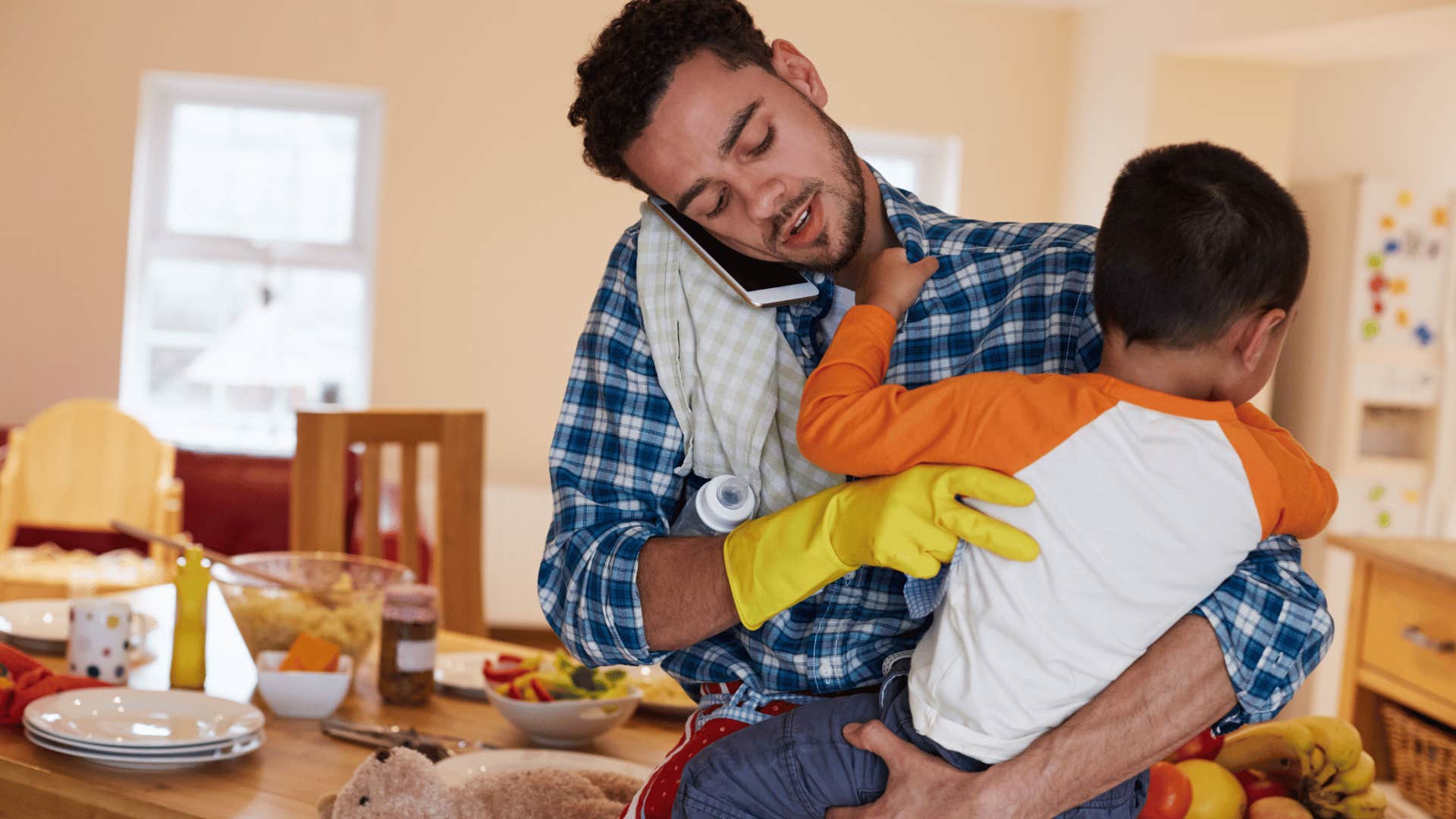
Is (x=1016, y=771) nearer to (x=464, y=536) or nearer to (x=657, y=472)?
(x=657, y=472)

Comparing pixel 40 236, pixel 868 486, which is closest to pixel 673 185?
pixel 868 486

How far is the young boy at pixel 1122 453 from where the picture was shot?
3.03ft

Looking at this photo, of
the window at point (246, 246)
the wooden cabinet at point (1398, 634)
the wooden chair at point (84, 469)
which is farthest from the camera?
the window at point (246, 246)

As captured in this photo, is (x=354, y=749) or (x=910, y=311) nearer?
(x=910, y=311)

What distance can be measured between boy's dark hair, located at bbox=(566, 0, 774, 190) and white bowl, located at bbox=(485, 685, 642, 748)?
0.66 meters

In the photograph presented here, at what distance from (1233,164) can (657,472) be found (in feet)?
1.87

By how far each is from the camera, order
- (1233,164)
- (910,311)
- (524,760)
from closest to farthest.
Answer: (1233,164) < (910,311) < (524,760)

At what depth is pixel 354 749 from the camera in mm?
1498

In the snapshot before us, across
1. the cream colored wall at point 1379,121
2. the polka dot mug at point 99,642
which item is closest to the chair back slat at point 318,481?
the polka dot mug at point 99,642

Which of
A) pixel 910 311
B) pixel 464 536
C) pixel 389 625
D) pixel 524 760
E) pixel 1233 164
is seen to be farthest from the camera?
pixel 464 536

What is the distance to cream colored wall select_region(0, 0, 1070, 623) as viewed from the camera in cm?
495

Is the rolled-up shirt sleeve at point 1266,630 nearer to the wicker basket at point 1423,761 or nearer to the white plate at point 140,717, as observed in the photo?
the white plate at point 140,717

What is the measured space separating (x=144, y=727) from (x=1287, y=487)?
120cm

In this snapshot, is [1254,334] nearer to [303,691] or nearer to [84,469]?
[303,691]
